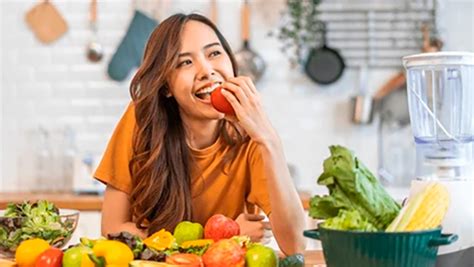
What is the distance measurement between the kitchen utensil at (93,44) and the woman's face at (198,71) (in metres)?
1.83

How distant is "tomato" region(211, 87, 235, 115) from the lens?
1.68m

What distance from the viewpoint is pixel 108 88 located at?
3729 mm

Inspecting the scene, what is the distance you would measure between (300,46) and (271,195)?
203 centimetres

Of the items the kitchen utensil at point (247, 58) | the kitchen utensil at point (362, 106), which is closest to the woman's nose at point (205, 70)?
the kitchen utensil at point (247, 58)

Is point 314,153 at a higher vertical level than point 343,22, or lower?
lower

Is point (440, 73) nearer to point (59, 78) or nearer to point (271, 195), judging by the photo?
point (271, 195)

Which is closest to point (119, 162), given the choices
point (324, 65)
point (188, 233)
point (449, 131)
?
point (188, 233)

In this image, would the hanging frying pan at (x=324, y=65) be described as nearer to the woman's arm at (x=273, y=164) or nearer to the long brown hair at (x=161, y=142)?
the long brown hair at (x=161, y=142)

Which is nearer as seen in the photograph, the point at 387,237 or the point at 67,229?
the point at 387,237

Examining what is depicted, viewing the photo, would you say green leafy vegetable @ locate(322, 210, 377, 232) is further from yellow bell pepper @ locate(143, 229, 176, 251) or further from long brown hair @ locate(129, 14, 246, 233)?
long brown hair @ locate(129, 14, 246, 233)

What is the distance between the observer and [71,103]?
3.73 metres

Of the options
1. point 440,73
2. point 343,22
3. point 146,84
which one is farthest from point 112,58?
point 440,73

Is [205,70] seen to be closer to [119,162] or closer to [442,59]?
[119,162]

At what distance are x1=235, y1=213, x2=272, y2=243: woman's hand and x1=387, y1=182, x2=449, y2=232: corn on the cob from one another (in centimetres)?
61
